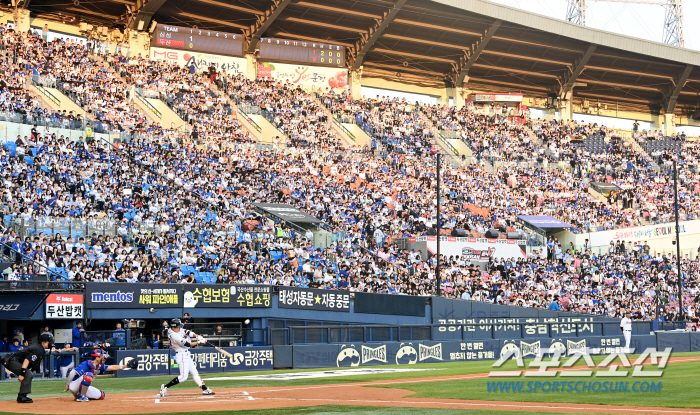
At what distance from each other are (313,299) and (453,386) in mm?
12118

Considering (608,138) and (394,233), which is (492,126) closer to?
(608,138)

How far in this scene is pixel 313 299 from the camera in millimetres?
28031

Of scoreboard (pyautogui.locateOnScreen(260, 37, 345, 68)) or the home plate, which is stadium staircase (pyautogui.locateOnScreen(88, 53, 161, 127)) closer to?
scoreboard (pyautogui.locateOnScreen(260, 37, 345, 68))

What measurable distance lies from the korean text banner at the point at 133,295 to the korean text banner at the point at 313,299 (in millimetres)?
3929

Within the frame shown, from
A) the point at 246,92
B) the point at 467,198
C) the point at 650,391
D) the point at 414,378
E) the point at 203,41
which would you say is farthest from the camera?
the point at 203,41

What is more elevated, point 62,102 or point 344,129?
point 344,129

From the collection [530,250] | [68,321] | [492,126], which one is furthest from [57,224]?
[492,126]

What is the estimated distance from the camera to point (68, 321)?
23672 millimetres

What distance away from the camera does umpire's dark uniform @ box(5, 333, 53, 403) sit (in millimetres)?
13891

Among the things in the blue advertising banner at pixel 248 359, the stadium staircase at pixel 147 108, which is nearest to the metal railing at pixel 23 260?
the blue advertising banner at pixel 248 359

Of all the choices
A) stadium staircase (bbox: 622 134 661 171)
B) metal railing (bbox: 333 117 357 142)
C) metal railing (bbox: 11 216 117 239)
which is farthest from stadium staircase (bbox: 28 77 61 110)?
stadium staircase (bbox: 622 134 661 171)

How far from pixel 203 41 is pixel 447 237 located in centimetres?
2476

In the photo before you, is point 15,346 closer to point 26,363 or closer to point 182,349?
point 26,363

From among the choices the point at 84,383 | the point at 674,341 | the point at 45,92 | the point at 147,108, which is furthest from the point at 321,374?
the point at 147,108
